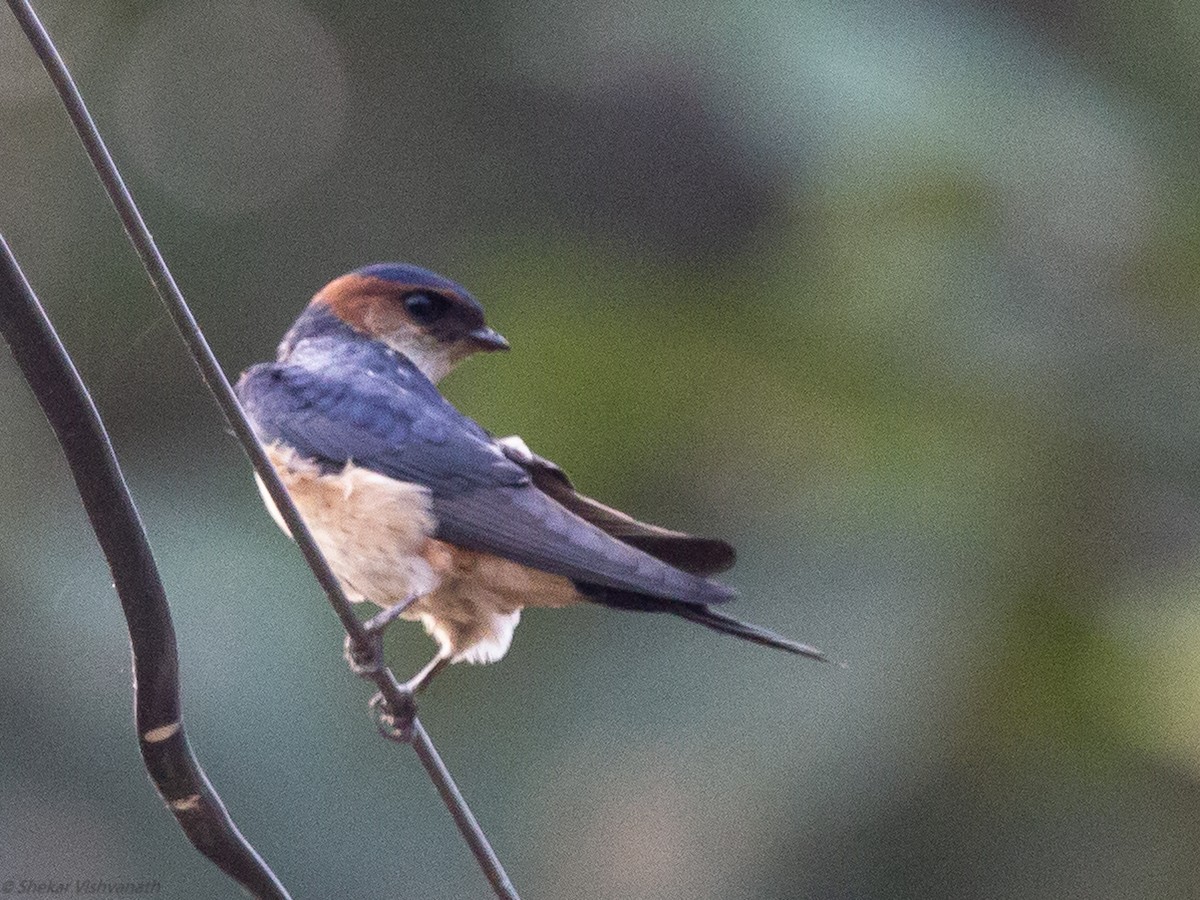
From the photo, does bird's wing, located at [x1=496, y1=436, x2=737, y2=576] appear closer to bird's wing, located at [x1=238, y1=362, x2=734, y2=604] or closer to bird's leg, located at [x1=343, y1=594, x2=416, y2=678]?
bird's wing, located at [x1=238, y1=362, x2=734, y2=604]

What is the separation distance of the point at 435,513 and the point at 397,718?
1.11 feet

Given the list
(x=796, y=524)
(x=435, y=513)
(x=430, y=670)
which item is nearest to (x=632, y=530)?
(x=435, y=513)

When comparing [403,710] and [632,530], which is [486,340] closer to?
[632,530]

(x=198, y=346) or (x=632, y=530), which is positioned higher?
(x=198, y=346)

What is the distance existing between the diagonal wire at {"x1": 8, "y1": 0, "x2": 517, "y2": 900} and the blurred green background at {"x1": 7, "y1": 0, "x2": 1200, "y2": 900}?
2.31 metres

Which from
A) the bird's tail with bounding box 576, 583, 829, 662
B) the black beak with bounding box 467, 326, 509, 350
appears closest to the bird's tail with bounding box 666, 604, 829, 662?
the bird's tail with bounding box 576, 583, 829, 662

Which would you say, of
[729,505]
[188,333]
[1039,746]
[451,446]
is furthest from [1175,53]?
[188,333]

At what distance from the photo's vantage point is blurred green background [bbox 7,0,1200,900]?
405cm

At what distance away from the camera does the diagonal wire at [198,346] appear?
54.6 inches

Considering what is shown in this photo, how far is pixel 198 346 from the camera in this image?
4.93 ft

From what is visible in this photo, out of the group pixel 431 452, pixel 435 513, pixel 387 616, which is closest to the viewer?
pixel 387 616

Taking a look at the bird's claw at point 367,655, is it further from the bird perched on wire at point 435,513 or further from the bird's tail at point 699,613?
the bird's tail at point 699,613

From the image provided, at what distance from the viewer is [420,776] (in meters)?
4.45

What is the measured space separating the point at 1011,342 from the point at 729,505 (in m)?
0.82
